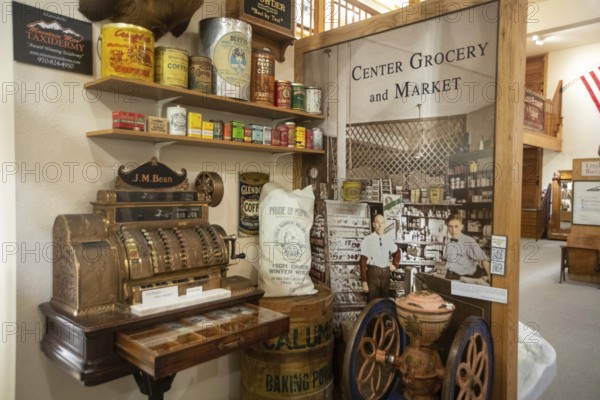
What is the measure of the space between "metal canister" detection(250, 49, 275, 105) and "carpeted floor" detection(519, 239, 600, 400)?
2801mm

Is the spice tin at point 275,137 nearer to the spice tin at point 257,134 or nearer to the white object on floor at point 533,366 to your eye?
the spice tin at point 257,134

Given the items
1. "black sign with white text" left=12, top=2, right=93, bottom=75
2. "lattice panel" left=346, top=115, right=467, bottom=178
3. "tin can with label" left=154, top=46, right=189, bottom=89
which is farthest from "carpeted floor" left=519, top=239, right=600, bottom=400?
"black sign with white text" left=12, top=2, right=93, bottom=75

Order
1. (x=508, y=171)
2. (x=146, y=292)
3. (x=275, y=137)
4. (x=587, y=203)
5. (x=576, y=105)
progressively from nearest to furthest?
(x=146, y=292) → (x=508, y=171) → (x=275, y=137) → (x=587, y=203) → (x=576, y=105)

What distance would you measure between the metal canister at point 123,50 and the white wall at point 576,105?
11.5 meters

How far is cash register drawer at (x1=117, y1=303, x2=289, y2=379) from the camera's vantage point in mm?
1396

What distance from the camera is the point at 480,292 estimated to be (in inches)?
85.5

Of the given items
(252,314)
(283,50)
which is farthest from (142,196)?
(283,50)

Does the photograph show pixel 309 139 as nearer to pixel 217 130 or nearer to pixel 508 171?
pixel 217 130

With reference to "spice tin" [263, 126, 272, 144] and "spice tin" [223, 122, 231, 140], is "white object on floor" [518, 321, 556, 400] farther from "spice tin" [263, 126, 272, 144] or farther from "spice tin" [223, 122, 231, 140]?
"spice tin" [223, 122, 231, 140]

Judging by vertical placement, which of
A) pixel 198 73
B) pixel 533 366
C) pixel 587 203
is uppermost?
pixel 198 73

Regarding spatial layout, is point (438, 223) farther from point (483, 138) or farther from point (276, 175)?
point (276, 175)

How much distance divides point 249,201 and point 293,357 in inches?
38.5

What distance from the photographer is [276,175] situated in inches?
116

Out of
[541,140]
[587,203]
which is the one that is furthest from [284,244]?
[541,140]
